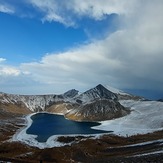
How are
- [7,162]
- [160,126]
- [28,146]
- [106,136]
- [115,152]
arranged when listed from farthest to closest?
[160,126]
[106,136]
[28,146]
[115,152]
[7,162]

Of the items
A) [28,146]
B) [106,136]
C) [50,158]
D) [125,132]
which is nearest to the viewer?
[50,158]

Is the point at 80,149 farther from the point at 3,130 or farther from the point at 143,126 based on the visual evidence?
the point at 143,126


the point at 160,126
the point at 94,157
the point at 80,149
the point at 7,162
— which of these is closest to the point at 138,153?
the point at 94,157

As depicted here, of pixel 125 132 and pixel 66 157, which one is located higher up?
pixel 125 132

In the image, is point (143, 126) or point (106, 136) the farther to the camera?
point (143, 126)

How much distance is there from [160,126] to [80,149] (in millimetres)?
76517

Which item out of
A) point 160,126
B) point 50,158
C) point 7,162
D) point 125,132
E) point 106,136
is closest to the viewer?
point 7,162

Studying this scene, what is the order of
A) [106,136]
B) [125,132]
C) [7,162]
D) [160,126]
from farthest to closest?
[160,126], [125,132], [106,136], [7,162]

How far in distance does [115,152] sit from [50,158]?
2188cm

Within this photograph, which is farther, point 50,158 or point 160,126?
point 160,126

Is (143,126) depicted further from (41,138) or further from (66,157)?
(66,157)

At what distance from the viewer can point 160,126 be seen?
554 ft

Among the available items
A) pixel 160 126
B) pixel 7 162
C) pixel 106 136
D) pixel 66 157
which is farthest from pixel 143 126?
pixel 7 162

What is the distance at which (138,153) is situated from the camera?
308 ft
